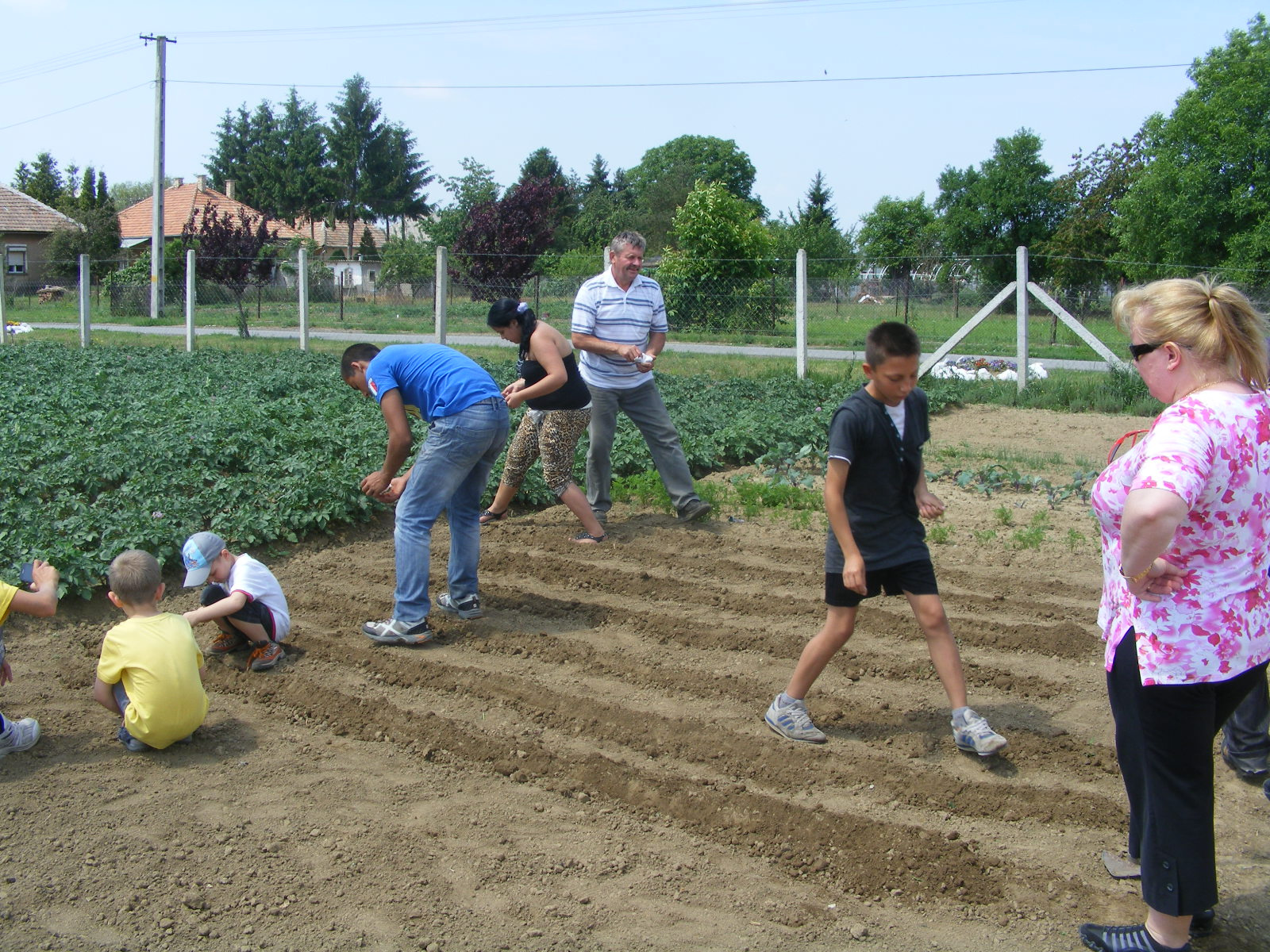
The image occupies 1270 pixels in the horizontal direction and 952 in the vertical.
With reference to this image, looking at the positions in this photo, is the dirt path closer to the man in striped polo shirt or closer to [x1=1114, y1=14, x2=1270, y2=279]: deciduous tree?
the man in striped polo shirt

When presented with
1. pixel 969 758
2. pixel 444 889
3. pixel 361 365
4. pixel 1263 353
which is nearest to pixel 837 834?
pixel 969 758

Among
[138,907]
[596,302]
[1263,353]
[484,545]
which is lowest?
[138,907]

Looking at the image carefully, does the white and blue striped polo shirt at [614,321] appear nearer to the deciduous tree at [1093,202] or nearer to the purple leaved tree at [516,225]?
the purple leaved tree at [516,225]

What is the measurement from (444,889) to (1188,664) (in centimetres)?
228

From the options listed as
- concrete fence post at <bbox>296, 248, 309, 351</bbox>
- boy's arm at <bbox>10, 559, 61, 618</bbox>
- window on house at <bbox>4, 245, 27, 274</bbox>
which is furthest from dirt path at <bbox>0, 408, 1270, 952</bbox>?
window on house at <bbox>4, 245, 27, 274</bbox>

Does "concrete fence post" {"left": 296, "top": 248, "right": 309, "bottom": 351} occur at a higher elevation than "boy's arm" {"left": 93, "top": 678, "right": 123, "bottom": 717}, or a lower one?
higher

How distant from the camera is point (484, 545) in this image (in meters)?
7.14

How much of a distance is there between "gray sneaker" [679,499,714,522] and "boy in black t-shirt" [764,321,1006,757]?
3269 millimetres

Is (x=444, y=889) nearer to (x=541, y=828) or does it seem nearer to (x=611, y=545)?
(x=541, y=828)

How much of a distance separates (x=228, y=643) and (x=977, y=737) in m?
3.59

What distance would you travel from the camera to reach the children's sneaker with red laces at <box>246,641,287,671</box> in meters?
5.16

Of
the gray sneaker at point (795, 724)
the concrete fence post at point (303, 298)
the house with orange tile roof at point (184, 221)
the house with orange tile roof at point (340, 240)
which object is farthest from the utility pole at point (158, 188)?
the gray sneaker at point (795, 724)

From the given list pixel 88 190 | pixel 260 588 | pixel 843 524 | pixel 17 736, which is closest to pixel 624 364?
pixel 260 588

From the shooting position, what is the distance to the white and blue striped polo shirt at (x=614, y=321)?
7.08 meters
